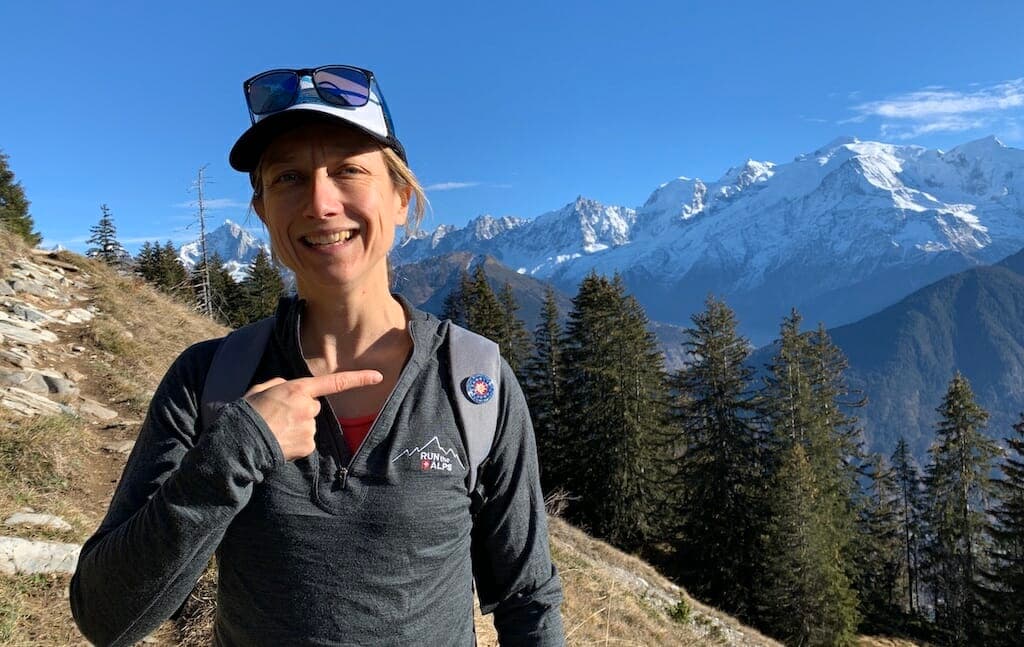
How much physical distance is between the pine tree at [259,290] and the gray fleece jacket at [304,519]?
40351mm

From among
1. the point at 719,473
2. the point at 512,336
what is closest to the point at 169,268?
the point at 512,336

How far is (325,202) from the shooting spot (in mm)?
1648

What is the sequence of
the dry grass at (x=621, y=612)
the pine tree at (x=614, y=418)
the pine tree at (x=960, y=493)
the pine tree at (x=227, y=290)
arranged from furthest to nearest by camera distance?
1. the pine tree at (x=227, y=290)
2. the pine tree at (x=960, y=493)
3. the pine tree at (x=614, y=418)
4. the dry grass at (x=621, y=612)

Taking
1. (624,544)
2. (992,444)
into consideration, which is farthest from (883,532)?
(624,544)

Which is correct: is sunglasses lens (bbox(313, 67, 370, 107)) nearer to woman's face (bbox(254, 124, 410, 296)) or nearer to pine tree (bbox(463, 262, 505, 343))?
woman's face (bbox(254, 124, 410, 296))

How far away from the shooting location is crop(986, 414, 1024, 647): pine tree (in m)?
24.7

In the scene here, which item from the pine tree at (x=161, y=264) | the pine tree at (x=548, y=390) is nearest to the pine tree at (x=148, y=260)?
the pine tree at (x=161, y=264)

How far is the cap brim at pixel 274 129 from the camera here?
162 centimetres

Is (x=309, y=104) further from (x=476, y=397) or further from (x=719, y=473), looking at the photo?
(x=719, y=473)

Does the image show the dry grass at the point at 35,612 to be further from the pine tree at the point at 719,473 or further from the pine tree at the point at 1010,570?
the pine tree at the point at 1010,570

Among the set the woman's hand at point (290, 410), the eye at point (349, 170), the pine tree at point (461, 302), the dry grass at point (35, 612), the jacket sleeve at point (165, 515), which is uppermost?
the pine tree at point (461, 302)

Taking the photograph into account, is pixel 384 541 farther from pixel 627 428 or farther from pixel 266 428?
pixel 627 428

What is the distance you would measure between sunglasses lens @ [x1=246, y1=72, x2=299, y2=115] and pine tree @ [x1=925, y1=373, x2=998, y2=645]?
38.5 metres

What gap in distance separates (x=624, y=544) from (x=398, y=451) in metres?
27.8
